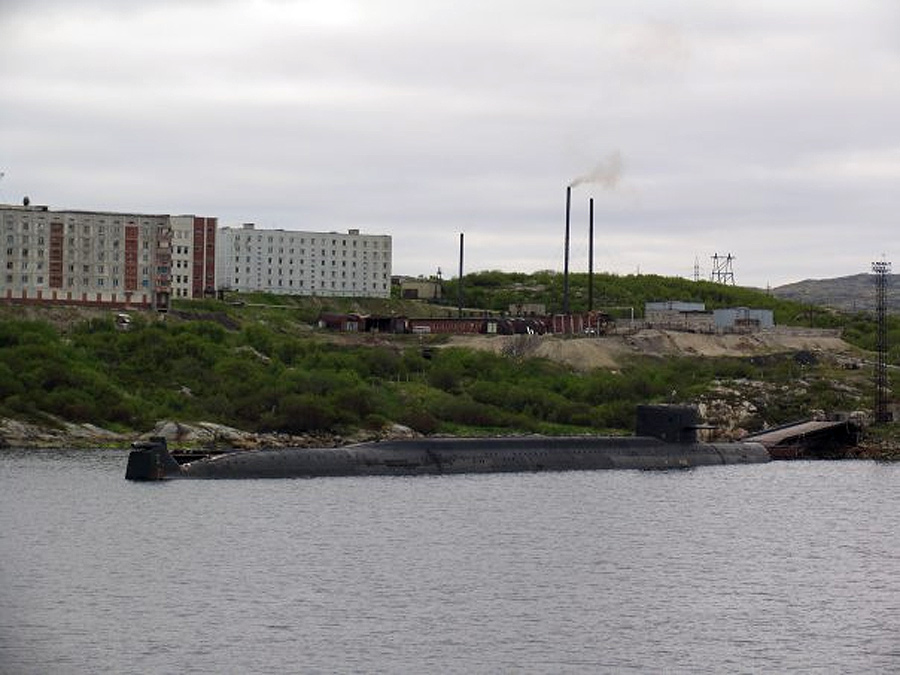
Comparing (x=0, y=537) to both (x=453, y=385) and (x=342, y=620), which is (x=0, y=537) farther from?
(x=453, y=385)

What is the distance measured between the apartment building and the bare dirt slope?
2666 cm

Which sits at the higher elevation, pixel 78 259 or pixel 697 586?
pixel 78 259

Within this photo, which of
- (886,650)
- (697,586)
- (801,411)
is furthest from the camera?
(801,411)

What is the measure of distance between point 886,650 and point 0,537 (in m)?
32.6

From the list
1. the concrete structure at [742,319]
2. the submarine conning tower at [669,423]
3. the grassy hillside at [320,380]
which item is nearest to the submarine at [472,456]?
the submarine conning tower at [669,423]

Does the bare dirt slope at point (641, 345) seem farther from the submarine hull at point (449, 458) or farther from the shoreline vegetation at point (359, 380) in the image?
the submarine hull at point (449, 458)

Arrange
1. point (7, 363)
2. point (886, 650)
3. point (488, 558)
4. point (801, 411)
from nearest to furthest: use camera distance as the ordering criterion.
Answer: point (886, 650), point (488, 558), point (7, 363), point (801, 411)

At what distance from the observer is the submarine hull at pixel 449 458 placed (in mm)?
81688

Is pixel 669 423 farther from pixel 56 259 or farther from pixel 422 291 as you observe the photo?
pixel 422 291

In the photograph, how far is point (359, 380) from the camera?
123 metres

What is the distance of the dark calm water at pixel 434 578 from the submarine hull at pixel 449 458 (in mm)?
1423

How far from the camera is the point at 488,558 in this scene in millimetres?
59594

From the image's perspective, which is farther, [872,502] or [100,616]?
[872,502]

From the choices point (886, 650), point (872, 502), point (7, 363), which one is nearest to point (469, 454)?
point (872, 502)
